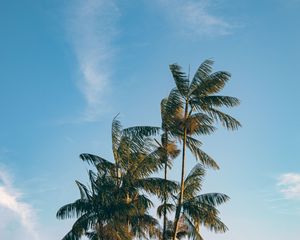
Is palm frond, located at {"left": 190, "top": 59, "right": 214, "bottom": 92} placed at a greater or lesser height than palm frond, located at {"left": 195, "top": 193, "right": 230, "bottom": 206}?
greater

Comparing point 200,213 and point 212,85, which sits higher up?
point 212,85

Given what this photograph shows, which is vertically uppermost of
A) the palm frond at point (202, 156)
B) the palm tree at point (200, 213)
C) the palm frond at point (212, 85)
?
the palm frond at point (212, 85)

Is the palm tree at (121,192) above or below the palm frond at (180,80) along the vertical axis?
below

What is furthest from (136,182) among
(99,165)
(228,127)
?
(228,127)

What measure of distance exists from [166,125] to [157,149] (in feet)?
5.09

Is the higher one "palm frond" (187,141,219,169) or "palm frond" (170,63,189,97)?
"palm frond" (170,63,189,97)

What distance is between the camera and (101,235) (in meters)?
24.7

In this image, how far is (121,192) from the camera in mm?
26359

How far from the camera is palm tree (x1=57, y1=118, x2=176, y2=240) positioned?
25.1 meters

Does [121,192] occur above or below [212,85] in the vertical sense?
below

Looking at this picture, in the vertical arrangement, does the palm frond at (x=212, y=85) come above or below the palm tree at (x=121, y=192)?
above

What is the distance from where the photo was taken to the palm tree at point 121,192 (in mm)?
25109

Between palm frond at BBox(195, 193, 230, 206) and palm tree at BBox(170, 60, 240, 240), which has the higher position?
palm tree at BBox(170, 60, 240, 240)

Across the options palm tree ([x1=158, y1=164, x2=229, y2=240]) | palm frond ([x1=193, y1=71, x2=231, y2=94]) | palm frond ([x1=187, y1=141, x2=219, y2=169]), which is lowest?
palm tree ([x1=158, y1=164, x2=229, y2=240])
